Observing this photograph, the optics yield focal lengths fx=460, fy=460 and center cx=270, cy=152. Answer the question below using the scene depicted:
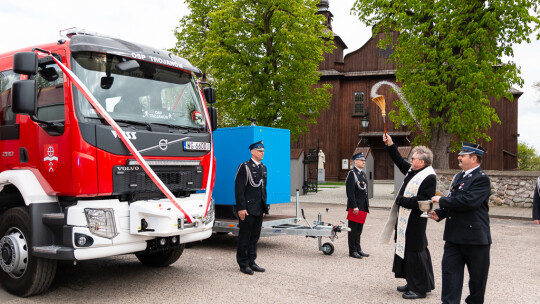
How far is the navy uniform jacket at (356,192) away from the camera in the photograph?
821 cm

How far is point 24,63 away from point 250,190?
3533mm

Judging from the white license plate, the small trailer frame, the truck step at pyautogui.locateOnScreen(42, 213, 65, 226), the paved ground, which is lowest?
the paved ground

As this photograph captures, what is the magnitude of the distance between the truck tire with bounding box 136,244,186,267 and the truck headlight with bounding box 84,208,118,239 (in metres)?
1.98

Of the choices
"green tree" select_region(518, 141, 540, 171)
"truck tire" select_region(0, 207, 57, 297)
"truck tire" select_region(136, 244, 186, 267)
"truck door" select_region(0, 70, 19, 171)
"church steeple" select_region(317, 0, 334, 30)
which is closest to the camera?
"truck tire" select_region(0, 207, 57, 297)

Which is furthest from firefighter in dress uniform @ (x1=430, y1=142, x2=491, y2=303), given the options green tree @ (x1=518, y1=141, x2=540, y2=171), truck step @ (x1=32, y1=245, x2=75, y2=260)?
green tree @ (x1=518, y1=141, x2=540, y2=171)

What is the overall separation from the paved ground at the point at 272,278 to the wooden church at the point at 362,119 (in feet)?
91.9

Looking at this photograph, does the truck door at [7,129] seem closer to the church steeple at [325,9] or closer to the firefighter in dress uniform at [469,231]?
the firefighter in dress uniform at [469,231]

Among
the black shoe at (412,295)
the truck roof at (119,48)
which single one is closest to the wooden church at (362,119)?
the truck roof at (119,48)

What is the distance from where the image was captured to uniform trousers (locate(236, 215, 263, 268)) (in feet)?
22.8

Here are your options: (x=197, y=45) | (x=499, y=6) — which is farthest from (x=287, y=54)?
(x=499, y=6)

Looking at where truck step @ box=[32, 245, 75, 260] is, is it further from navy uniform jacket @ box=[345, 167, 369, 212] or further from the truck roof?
navy uniform jacket @ box=[345, 167, 369, 212]

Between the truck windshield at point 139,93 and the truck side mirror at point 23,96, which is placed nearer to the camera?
the truck side mirror at point 23,96

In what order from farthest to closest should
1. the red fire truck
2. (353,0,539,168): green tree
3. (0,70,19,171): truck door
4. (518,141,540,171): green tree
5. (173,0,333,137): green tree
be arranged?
1. (518,141,540,171): green tree
2. (173,0,333,137): green tree
3. (353,0,539,168): green tree
4. (0,70,19,171): truck door
5. the red fire truck

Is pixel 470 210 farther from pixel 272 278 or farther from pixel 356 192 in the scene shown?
Answer: pixel 356 192
